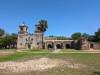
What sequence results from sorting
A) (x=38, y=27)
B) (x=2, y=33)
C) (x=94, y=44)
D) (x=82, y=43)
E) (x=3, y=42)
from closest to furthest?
(x=82, y=43)
(x=94, y=44)
(x=38, y=27)
(x=3, y=42)
(x=2, y=33)

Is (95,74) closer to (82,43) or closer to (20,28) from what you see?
(82,43)

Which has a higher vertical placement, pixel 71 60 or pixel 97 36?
pixel 97 36

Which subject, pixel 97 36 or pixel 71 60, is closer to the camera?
pixel 71 60

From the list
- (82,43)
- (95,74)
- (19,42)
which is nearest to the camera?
(95,74)

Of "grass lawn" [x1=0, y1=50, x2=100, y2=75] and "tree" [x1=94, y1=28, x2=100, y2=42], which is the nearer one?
"grass lawn" [x1=0, y1=50, x2=100, y2=75]

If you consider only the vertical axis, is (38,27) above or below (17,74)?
above

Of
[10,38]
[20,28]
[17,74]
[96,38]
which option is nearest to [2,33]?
[10,38]

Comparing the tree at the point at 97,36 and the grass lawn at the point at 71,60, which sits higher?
the tree at the point at 97,36

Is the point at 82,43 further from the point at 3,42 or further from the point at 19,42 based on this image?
the point at 3,42

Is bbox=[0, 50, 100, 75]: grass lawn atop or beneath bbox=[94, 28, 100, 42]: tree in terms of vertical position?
beneath

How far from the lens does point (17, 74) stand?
1753 centimetres

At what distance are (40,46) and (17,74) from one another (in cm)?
7474

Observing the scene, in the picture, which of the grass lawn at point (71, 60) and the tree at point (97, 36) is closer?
the grass lawn at point (71, 60)

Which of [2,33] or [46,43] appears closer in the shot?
[46,43]
